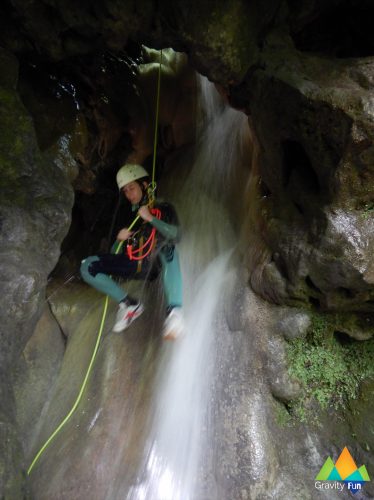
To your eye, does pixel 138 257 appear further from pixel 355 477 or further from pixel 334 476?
pixel 355 477

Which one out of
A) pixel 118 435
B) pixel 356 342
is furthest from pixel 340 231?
pixel 118 435

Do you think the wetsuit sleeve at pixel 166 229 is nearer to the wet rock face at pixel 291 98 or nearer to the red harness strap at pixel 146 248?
the red harness strap at pixel 146 248

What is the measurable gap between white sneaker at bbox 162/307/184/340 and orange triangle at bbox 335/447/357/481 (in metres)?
2.01

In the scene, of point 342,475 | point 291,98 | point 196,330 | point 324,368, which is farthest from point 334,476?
point 291,98

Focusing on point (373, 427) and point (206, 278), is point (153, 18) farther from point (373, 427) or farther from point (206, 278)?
point (373, 427)

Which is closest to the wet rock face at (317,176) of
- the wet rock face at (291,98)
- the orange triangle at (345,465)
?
the wet rock face at (291,98)

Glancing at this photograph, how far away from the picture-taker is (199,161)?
6617mm

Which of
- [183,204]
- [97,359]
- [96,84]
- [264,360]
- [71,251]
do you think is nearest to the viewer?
[264,360]

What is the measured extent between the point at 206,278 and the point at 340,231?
6.82ft

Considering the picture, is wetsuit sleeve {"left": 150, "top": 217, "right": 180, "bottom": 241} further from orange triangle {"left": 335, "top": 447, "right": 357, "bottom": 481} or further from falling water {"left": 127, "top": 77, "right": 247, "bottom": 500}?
orange triangle {"left": 335, "top": 447, "right": 357, "bottom": 481}

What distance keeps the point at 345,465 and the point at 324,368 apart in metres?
0.89

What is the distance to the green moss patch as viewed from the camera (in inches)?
140

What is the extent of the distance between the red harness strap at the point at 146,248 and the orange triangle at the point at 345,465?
2934 mm

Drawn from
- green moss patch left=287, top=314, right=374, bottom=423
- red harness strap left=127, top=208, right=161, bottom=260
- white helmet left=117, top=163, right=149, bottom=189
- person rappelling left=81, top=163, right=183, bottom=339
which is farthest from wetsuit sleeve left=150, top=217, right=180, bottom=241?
green moss patch left=287, top=314, right=374, bottom=423
